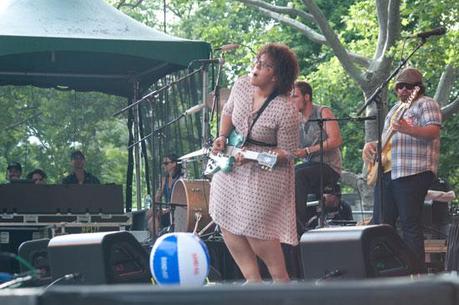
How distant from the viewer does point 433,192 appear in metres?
10.5

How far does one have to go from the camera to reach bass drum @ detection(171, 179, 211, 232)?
11273 millimetres

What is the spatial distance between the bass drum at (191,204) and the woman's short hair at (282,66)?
409 centimetres

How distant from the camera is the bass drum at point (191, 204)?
11.3 meters

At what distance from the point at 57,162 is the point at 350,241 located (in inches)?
894

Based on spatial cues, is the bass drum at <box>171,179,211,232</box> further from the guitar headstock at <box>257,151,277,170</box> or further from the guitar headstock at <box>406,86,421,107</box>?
the guitar headstock at <box>257,151,277,170</box>

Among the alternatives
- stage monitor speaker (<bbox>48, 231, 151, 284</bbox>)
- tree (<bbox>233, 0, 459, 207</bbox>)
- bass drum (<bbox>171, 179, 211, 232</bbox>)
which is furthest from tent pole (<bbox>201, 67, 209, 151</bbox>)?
stage monitor speaker (<bbox>48, 231, 151, 284</bbox>)

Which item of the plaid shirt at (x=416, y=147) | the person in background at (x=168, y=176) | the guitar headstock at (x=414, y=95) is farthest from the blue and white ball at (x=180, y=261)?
the person in background at (x=168, y=176)

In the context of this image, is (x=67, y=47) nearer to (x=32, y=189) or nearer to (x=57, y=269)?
(x=32, y=189)

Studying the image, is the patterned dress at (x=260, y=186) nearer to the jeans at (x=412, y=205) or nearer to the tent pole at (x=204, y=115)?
the jeans at (x=412, y=205)

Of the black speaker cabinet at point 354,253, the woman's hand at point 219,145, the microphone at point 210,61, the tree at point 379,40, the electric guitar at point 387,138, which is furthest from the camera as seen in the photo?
the tree at point 379,40

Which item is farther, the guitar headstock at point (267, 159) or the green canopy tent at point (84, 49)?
the green canopy tent at point (84, 49)

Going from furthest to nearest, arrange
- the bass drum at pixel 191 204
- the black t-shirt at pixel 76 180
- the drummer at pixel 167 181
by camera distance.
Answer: the black t-shirt at pixel 76 180
the drummer at pixel 167 181
the bass drum at pixel 191 204

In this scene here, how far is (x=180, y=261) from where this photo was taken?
4.71 m

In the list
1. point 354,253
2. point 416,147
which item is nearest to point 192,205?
point 416,147
